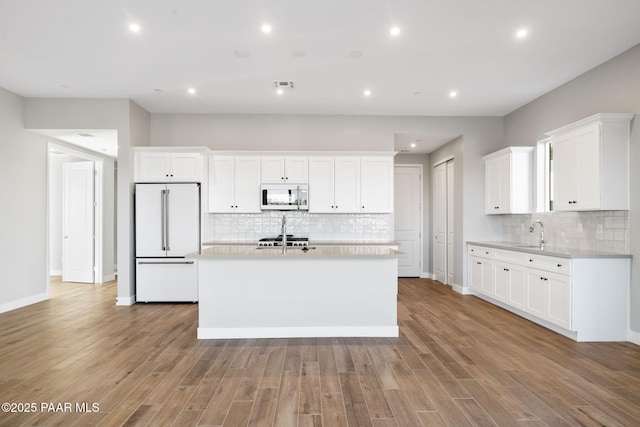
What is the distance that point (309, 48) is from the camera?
376 cm

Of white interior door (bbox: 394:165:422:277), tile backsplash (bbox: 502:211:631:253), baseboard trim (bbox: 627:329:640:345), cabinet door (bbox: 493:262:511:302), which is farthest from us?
white interior door (bbox: 394:165:422:277)

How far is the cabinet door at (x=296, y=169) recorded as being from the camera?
5.75 metres

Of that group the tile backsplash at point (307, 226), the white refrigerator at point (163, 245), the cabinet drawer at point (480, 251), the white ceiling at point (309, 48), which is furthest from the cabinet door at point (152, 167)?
the cabinet drawer at point (480, 251)

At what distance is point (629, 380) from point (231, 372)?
3269 mm

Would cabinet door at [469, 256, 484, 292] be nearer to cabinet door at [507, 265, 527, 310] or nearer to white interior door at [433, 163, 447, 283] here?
cabinet door at [507, 265, 527, 310]

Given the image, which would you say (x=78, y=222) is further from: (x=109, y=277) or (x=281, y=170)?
(x=281, y=170)

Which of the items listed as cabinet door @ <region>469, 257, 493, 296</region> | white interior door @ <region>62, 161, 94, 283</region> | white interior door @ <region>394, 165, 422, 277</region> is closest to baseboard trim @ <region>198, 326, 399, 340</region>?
cabinet door @ <region>469, 257, 493, 296</region>

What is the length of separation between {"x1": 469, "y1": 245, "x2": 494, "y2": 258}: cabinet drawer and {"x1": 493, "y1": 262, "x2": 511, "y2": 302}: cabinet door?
0.74ft

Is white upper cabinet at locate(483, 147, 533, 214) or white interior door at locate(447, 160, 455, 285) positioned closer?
white upper cabinet at locate(483, 147, 533, 214)

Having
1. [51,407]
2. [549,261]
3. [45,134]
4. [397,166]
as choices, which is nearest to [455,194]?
[397,166]

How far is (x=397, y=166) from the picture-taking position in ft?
25.7

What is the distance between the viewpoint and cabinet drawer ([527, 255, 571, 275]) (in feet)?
12.3

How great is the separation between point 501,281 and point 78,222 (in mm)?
7877

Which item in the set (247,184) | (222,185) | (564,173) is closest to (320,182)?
(247,184)
